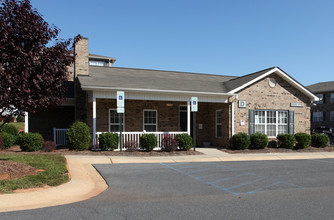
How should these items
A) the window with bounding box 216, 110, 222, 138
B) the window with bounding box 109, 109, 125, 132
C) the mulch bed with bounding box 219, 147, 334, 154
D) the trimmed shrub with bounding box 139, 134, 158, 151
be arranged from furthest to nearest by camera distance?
the window with bounding box 216, 110, 222, 138 → the window with bounding box 109, 109, 125, 132 → the mulch bed with bounding box 219, 147, 334, 154 → the trimmed shrub with bounding box 139, 134, 158, 151

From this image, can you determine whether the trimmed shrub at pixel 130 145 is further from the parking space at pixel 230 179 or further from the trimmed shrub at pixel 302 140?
the trimmed shrub at pixel 302 140

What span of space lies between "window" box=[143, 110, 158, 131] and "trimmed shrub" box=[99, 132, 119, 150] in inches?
127

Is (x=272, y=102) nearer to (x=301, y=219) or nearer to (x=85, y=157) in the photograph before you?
(x=85, y=157)

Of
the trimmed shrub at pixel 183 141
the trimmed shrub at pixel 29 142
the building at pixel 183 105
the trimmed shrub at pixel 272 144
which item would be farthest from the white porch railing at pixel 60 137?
the trimmed shrub at pixel 272 144

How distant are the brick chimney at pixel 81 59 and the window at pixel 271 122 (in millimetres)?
10576

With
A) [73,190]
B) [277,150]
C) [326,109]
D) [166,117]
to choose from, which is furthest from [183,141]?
[326,109]

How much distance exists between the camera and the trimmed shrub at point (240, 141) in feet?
52.6

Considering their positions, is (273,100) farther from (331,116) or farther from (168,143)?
(331,116)

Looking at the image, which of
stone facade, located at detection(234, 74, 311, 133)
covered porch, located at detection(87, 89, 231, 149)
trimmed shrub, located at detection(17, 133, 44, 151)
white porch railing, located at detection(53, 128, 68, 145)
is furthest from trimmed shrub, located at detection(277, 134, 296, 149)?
trimmed shrub, located at detection(17, 133, 44, 151)

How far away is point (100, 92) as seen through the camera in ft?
47.1

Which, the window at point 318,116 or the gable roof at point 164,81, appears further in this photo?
the window at point 318,116

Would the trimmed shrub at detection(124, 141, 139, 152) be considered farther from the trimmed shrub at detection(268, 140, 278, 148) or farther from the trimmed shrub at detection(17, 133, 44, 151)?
the trimmed shrub at detection(268, 140, 278, 148)

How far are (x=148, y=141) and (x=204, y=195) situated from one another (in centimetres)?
764

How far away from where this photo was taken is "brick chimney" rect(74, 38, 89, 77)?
17031 millimetres
